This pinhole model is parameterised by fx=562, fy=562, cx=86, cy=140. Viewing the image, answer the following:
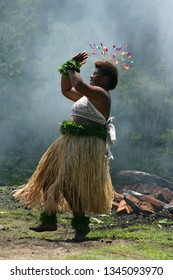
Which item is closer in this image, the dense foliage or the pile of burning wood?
the pile of burning wood

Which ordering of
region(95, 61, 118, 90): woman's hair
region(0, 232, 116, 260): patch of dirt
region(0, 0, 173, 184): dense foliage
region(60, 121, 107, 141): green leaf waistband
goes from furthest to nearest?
region(0, 0, 173, 184): dense foliage
region(95, 61, 118, 90): woman's hair
region(60, 121, 107, 141): green leaf waistband
region(0, 232, 116, 260): patch of dirt

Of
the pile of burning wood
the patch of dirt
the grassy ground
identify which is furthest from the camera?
the pile of burning wood

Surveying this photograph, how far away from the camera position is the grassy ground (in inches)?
190

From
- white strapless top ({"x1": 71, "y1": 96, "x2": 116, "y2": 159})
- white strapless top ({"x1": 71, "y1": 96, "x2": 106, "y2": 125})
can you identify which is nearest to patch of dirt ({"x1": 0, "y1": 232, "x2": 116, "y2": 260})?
white strapless top ({"x1": 71, "y1": 96, "x2": 116, "y2": 159})

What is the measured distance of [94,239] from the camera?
18.6 ft

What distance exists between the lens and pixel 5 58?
13.1 m

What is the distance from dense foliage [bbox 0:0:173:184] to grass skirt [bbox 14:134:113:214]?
6.19 m

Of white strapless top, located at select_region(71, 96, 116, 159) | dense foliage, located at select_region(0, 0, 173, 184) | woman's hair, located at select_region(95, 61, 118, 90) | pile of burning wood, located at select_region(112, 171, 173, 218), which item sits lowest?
pile of burning wood, located at select_region(112, 171, 173, 218)

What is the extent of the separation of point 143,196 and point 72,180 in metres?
2.89

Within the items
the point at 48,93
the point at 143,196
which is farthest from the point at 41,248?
the point at 48,93

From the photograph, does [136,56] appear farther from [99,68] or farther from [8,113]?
[99,68]

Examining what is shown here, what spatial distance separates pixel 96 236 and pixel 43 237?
0.58 meters

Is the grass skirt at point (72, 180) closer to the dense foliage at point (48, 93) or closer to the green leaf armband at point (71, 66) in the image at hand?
the green leaf armband at point (71, 66)

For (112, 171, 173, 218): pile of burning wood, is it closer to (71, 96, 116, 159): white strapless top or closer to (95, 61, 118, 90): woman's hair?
(71, 96, 116, 159): white strapless top
